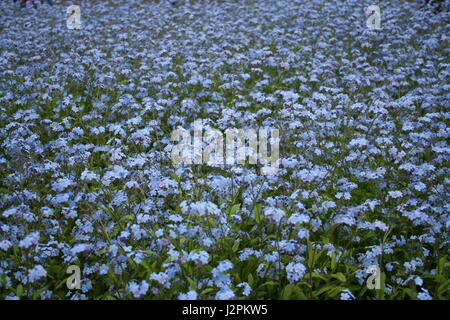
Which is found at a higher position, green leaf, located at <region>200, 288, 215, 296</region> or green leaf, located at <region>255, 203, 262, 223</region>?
green leaf, located at <region>255, 203, 262, 223</region>

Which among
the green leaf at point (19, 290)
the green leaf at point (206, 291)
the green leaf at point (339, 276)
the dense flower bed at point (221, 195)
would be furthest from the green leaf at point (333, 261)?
the green leaf at point (19, 290)

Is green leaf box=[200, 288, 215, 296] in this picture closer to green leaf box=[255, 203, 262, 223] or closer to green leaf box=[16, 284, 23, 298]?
green leaf box=[255, 203, 262, 223]

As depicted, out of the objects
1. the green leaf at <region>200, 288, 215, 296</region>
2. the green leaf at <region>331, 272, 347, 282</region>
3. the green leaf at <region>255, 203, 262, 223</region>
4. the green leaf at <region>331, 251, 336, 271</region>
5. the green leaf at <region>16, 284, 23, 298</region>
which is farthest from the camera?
the green leaf at <region>255, 203, 262, 223</region>

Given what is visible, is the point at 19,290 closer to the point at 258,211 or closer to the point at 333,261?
the point at 258,211

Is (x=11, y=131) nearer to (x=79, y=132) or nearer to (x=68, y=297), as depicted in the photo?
(x=79, y=132)

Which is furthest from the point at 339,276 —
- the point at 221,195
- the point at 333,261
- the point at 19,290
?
the point at 19,290

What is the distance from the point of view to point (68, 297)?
403 cm

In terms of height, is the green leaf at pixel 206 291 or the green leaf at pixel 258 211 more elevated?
the green leaf at pixel 258 211

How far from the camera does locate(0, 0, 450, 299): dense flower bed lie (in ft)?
13.2

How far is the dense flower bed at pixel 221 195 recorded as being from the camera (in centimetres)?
403

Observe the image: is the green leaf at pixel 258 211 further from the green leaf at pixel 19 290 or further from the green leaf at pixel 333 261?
the green leaf at pixel 19 290

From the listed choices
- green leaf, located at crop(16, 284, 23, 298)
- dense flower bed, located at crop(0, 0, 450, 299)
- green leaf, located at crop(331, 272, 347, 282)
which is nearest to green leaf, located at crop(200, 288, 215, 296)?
dense flower bed, located at crop(0, 0, 450, 299)

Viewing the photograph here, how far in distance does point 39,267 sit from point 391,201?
381 centimetres

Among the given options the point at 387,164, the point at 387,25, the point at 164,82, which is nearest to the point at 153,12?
the point at 164,82
